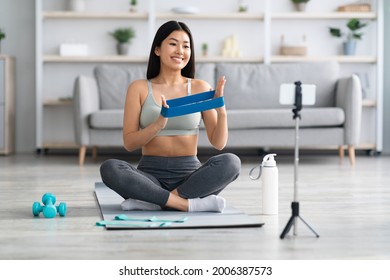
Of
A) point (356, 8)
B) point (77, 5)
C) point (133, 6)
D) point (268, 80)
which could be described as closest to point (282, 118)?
point (268, 80)

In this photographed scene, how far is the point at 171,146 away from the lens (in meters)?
3.31

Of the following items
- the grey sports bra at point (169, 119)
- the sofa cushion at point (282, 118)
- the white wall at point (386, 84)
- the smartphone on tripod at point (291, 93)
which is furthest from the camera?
the white wall at point (386, 84)

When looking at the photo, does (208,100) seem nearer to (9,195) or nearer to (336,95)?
(9,195)

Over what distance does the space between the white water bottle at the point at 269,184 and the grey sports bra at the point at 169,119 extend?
13.8 inches

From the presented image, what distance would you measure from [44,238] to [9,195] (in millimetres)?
1424

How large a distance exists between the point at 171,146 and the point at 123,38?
4.08 m

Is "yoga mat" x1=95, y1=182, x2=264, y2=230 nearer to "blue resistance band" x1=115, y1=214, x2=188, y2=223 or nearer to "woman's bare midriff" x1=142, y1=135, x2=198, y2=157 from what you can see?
"blue resistance band" x1=115, y1=214, x2=188, y2=223

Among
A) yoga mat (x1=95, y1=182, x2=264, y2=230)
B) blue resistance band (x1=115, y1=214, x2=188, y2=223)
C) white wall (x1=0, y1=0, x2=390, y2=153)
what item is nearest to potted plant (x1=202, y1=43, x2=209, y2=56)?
white wall (x1=0, y1=0, x2=390, y2=153)

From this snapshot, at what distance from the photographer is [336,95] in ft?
21.8

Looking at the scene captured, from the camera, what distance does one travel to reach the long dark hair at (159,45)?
3.24m

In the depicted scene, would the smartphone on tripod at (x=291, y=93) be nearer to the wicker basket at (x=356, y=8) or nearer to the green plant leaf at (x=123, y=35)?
the green plant leaf at (x=123, y=35)

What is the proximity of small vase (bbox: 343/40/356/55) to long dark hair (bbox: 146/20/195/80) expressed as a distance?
417 cm

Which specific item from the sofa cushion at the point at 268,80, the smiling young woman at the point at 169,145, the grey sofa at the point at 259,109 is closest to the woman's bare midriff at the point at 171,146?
the smiling young woman at the point at 169,145

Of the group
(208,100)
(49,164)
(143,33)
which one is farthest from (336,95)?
(208,100)
